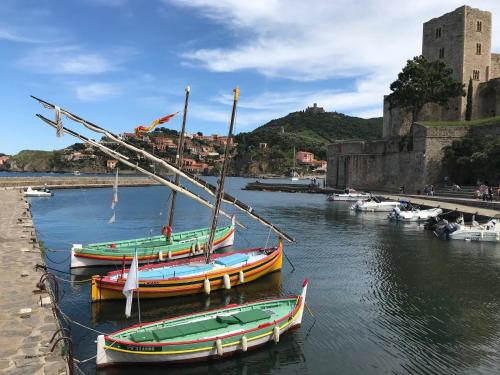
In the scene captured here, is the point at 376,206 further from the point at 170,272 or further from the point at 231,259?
the point at 170,272

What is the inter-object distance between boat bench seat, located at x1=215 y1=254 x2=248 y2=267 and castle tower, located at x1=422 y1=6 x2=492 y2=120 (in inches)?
2467

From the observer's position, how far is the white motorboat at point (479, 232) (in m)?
35.0

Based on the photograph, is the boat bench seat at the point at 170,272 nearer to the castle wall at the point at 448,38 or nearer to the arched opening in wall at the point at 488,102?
the castle wall at the point at 448,38

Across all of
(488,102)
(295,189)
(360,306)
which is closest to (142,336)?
(360,306)

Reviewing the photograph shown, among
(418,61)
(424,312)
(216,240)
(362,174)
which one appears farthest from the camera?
→ (362,174)

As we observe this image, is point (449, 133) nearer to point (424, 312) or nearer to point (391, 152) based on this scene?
point (391, 152)

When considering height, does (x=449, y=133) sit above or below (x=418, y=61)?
below

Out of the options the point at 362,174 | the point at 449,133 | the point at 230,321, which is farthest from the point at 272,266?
the point at 362,174

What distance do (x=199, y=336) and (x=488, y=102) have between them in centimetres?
7409

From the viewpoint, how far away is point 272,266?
23.8 metres

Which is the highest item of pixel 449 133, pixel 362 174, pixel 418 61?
pixel 418 61

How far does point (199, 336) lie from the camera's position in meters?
13.4

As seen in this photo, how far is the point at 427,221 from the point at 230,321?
3420 centimetres

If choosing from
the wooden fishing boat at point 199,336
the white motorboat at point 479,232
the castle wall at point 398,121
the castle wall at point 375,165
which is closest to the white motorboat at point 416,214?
the white motorboat at point 479,232
